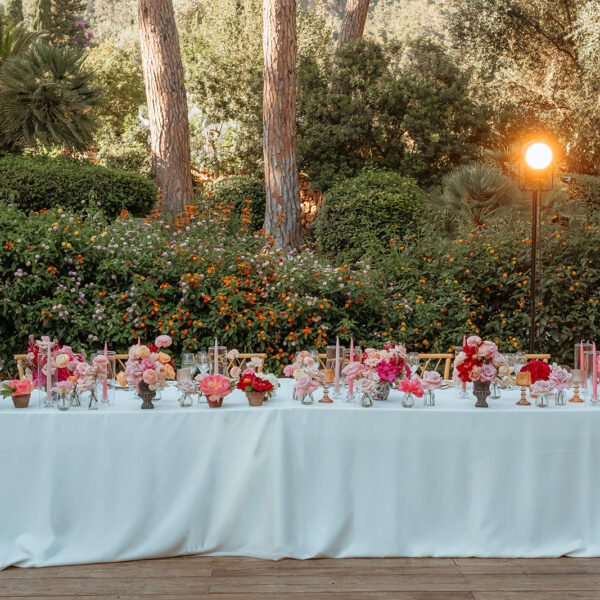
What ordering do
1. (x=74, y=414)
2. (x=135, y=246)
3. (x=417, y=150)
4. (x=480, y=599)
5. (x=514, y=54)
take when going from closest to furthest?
(x=480, y=599)
(x=74, y=414)
(x=135, y=246)
(x=417, y=150)
(x=514, y=54)

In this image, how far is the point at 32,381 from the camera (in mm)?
3238

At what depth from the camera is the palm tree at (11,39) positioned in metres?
9.94

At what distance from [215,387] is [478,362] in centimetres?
111

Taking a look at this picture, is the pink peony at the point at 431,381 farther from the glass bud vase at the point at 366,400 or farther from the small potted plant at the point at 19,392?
the small potted plant at the point at 19,392

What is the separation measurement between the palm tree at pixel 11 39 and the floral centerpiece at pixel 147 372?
8.16m

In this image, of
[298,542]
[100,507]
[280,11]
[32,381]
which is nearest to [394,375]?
[298,542]

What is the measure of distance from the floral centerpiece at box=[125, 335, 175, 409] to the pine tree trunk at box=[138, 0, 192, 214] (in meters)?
7.43

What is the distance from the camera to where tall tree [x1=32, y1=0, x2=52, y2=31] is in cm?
1975

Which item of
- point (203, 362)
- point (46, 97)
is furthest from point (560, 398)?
point (46, 97)

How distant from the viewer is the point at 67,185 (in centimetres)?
896

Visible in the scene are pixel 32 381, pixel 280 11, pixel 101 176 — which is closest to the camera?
pixel 32 381

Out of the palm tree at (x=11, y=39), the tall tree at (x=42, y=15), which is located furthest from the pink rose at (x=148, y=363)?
the tall tree at (x=42, y=15)

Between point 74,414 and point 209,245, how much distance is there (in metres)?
3.57

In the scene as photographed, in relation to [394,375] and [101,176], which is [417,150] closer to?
[101,176]
